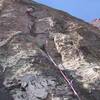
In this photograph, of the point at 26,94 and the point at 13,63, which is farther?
the point at 13,63

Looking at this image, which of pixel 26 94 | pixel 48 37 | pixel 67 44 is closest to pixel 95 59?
pixel 67 44

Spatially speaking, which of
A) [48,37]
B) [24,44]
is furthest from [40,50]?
[48,37]

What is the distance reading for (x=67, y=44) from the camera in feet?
18.3

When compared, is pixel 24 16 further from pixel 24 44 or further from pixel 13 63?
pixel 13 63

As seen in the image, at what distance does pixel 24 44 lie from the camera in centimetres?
543

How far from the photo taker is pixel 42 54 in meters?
5.21

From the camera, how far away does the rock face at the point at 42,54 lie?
15.1 feet

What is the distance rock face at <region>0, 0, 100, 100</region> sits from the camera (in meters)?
4.59

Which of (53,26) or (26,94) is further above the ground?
(53,26)

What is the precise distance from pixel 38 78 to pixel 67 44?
104 cm

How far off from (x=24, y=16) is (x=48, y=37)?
0.78m

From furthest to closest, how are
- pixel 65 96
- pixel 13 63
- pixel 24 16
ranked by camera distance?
1. pixel 24 16
2. pixel 13 63
3. pixel 65 96

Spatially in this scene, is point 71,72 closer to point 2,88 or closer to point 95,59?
point 95,59

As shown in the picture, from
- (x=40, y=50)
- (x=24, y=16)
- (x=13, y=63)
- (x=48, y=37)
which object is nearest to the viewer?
(x=13, y=63)
